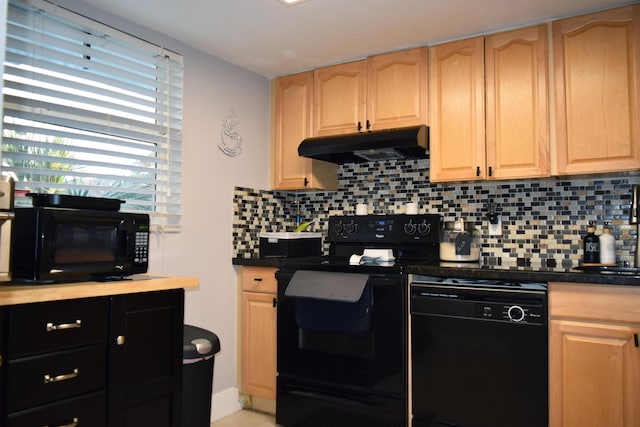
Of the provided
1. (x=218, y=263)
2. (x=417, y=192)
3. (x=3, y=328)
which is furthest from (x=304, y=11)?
(x=3, y=328)

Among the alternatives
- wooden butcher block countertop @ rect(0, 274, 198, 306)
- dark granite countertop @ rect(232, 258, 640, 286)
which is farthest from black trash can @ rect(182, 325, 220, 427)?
dark granite countertop @ rect(232, 258, 640, 286)

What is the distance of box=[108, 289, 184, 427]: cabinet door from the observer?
180 centimetres

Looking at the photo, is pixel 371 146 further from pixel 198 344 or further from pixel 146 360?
pixel 146 360

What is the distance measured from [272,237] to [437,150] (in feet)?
3.76

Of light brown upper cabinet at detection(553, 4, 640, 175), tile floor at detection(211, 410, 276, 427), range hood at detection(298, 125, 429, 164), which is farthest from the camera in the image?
tile floor at detection(211, 410, 276, 427)

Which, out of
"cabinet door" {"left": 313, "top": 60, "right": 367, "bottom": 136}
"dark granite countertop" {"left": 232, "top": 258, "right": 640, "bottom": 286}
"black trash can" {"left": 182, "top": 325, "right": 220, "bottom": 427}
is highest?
"cabinet door" {"left": 313, "top": 60, "right": 367, "bottom": 136}

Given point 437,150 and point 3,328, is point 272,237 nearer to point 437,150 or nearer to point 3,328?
point 437,150

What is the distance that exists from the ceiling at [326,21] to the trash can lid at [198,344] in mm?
1601

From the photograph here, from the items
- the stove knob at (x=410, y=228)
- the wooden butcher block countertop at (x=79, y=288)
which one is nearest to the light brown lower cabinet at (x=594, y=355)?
the stove knob at (x=410, y=228)

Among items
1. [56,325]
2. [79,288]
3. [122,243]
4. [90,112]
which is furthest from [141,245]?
[90,112]

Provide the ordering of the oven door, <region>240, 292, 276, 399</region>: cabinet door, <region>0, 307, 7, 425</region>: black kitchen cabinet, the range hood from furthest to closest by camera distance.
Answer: <region>240, 292, 276, 399</region>: cabinet door
the range hood
the oven door
<region>0, 307, 7, 425</region>: black kitchen cabinet

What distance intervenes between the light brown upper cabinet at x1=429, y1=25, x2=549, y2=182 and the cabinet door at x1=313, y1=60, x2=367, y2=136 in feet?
1.53

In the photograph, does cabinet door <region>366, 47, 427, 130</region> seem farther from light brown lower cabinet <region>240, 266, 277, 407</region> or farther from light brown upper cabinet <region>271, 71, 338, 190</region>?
light brown lower cabinet <region>240, 266, 277, 407</region>

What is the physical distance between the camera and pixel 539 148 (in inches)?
95.0
